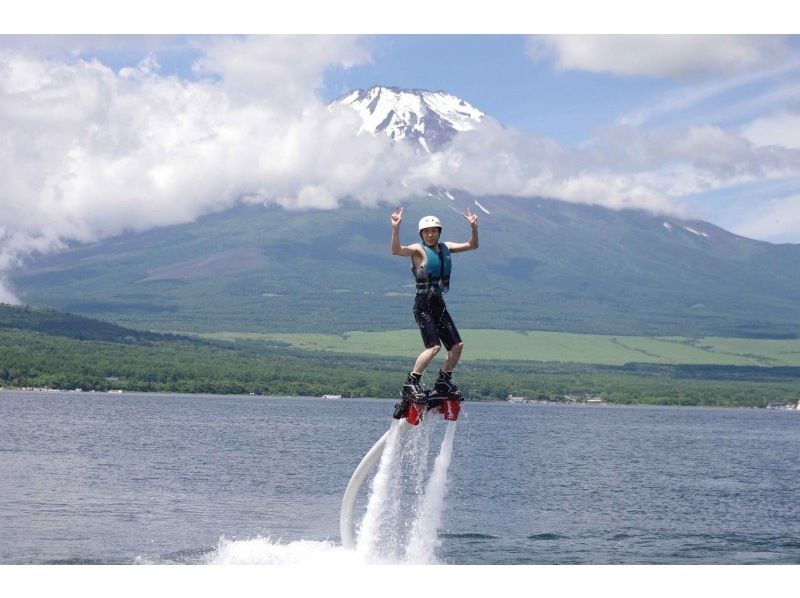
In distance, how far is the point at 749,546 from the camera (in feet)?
121

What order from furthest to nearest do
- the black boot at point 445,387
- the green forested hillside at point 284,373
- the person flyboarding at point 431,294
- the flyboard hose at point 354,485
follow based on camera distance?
the green forested hillside at point 284,373 → the flyboard hose at point 354,485 → the black boot at point 445,387 → the person flyboarding at point 431,294

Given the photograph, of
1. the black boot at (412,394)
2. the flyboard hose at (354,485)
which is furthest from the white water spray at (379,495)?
the black boot at (412,394)

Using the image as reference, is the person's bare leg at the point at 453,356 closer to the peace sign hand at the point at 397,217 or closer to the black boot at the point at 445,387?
the black boot at the point at 445,387

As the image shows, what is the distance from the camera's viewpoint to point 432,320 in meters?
20.9

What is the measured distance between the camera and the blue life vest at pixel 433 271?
20719 millimetres

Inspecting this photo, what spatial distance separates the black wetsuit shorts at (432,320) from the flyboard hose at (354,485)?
1.72 meters

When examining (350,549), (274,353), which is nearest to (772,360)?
(274,353)

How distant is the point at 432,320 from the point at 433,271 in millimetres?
816

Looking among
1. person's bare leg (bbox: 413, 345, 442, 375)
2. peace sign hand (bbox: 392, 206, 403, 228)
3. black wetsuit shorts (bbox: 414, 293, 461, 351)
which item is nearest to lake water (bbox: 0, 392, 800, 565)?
person's bare leg (bbox: 413, 345, 442, 375)

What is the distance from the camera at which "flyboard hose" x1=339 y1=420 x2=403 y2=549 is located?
21875mm

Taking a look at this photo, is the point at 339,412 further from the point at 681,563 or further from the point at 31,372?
the point at 681,563

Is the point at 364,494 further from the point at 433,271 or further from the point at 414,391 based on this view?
the point at 433,271

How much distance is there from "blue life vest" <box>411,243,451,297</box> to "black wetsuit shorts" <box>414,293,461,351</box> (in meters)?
0.13

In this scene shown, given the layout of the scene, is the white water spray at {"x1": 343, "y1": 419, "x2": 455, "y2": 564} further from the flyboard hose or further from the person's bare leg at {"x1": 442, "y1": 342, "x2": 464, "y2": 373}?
the person's bare leg at {"x1": 442, "y1": 342, "x2": 464, "y2": 373}
